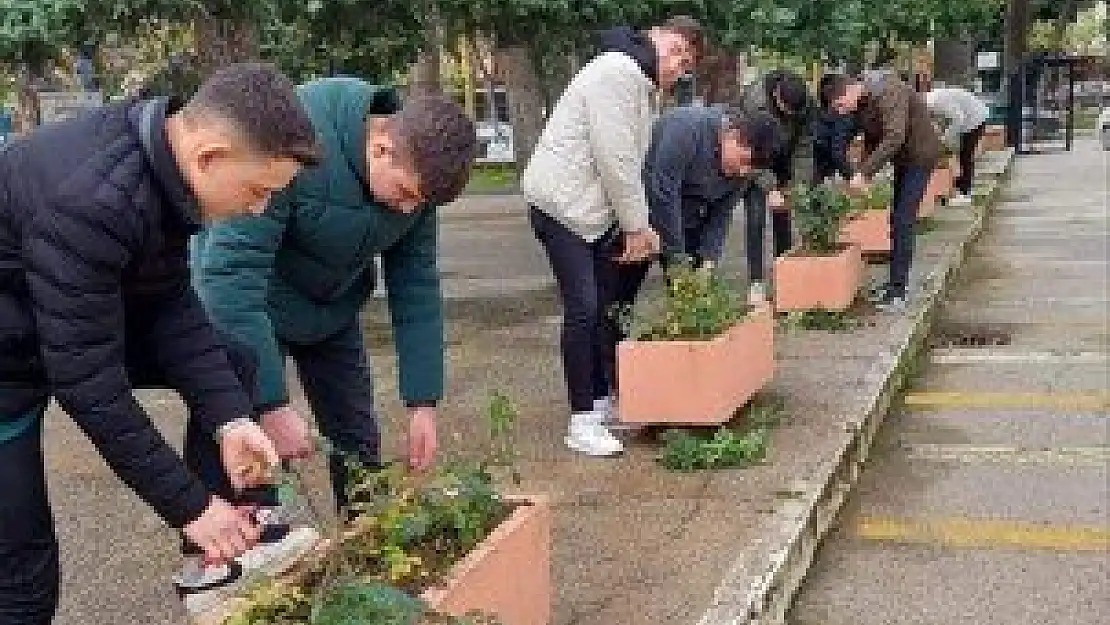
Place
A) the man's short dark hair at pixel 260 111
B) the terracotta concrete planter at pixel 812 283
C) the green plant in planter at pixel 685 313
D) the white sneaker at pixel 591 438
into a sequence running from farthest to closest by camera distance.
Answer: the terracotta concrete planter at pixel 812 283 < the green plant in planter at pixel 685 313 < the white sneaker at pixel 591 438 < the man's short dark hair at pixel 260 111

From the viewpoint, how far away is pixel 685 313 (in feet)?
20.6

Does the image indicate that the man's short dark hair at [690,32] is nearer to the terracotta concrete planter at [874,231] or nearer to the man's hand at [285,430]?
the man's hand at [285,430]

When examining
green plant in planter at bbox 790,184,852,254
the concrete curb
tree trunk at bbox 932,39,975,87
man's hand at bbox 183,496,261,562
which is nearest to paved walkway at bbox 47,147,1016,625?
the concrete curb

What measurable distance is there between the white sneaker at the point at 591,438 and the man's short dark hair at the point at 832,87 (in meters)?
3.94

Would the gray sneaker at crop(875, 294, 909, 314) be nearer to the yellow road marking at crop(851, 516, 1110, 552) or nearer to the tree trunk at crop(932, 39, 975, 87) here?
the yellow road marking at crop(851, 516, 1110, 552)

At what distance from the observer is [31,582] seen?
121 inches

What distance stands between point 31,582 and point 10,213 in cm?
87

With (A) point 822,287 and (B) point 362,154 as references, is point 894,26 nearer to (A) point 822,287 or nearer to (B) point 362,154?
(A) point 822,287

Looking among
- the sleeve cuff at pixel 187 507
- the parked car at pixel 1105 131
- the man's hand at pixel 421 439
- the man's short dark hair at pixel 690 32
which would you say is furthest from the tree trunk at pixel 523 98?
the sleeve cuff at pixel 187 507

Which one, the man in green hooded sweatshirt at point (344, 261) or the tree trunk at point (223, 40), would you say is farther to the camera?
the tree trunk at point (223, 40)

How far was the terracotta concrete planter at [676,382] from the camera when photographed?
19.4ft

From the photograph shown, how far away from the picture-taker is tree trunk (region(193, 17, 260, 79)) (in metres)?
9.12

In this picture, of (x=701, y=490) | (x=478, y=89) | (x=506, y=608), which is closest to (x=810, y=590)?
(x=701, y=490)

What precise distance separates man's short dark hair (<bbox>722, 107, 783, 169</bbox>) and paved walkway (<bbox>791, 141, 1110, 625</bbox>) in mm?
1480
